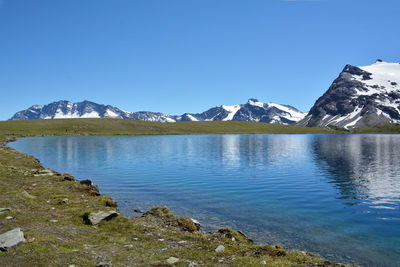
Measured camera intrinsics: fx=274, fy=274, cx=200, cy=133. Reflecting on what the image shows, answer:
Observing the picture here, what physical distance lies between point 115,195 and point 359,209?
87.3 ft

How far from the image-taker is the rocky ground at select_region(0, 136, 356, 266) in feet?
42.4

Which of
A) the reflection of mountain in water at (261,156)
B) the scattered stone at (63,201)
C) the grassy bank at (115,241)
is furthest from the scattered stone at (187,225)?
the reflection of mountain in water at (261,156)

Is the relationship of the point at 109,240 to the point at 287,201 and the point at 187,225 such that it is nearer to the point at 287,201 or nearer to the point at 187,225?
the point at 187,225

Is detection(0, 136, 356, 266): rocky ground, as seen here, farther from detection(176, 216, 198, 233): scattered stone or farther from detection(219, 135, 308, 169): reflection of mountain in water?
detection(219, 135, 308, 169): reflection of mountain in water

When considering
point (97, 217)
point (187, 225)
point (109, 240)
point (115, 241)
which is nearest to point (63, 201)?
point (97, 217)

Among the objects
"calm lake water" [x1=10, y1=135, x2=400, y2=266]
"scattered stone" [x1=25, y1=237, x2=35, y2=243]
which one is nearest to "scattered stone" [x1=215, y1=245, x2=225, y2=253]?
"calm lake water" [x1=10, y1=135, x2=400, y2=266]

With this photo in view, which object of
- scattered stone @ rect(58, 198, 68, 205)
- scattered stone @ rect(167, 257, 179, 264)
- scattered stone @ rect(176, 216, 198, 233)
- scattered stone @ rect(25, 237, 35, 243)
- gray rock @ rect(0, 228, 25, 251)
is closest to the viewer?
scattered stone @ rect(167, 257, 179, 264)

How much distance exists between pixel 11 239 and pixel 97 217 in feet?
19.6

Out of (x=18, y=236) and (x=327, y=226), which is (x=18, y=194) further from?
(x=327, y=226)

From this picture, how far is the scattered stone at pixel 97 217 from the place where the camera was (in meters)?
18.6

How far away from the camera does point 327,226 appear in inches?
882

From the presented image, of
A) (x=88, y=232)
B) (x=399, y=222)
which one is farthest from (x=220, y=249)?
(x=399, y=222)

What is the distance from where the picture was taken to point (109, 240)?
51.9ft

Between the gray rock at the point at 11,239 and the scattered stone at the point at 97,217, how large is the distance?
15.4ft
